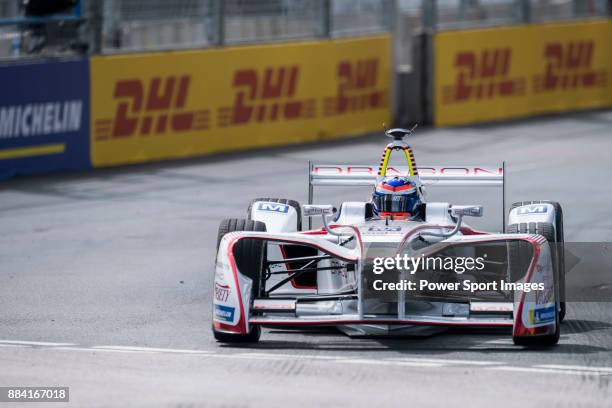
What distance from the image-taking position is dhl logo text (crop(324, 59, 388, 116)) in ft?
79.1

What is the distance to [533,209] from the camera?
10.6 metres

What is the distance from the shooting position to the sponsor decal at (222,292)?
947cm

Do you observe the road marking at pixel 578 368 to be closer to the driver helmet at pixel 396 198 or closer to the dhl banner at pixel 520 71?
the driver helmet at pixel 396 198

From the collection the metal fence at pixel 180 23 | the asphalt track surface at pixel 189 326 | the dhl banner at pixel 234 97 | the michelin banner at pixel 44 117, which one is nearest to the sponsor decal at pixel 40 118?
the michelin banner at pixel 44 117

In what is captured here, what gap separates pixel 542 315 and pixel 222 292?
2269 mm

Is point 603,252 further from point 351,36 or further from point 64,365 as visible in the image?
point 351,36

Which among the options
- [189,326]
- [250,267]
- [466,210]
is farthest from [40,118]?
[250,267]

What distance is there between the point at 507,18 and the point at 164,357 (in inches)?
761

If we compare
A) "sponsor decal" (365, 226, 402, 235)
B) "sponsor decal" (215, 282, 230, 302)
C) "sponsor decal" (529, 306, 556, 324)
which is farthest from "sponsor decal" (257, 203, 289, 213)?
"sponsor decal" (529, 306, 556, 324)

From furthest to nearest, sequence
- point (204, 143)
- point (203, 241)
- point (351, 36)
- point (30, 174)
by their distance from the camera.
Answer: point (351, 36) → point (204, 143) → point (30, 174) → point (203, 241)

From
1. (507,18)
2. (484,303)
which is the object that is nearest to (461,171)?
(484,303)

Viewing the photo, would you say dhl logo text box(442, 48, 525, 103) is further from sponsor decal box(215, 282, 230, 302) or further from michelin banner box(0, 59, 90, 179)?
sponsor decal box(215, 282, 230, 302)

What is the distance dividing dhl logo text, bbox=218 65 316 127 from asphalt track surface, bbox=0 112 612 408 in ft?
7.52

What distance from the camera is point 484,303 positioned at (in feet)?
30.7
